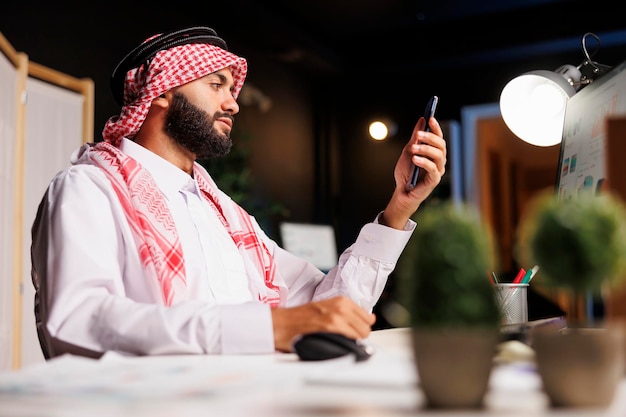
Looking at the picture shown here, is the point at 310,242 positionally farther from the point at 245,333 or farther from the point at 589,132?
the point at 245,333

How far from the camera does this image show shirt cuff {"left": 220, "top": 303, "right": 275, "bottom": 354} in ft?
3.30

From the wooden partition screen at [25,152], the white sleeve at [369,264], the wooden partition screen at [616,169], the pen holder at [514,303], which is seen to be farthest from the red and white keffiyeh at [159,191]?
the wooden partition screen at [25,152]

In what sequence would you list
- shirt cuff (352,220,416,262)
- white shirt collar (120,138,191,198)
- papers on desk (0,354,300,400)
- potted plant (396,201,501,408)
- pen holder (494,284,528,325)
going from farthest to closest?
white shirt collar (120,138,191,198), shirt cuff (352,220,416,262), pen holder (494,284,528,325), papers on desk (0,354,300,400), potted plant (396,201,501,408)

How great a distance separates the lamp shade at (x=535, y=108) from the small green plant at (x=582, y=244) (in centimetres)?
134

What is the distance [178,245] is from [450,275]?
0.97m

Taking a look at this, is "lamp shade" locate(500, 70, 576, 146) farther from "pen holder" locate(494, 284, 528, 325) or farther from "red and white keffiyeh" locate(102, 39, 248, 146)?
"red and white keffiyeh" locate(102, 39, 248, 146)

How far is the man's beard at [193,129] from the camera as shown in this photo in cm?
202

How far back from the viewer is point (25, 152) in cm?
373

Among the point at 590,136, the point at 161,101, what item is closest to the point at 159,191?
the point at 161,101

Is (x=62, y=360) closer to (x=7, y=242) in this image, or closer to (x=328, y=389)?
(x=328, y=389)

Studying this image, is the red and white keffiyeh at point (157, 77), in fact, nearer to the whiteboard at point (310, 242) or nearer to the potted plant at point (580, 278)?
the potted plant at point (580, 278)

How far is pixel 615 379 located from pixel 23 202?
3.55m

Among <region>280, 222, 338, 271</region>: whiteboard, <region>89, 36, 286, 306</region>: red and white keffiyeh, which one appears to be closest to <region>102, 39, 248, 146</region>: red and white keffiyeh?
<region>89, 36, 286, 306</region>: red and white keffiyeh

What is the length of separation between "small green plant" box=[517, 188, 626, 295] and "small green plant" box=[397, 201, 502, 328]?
0.05 meters
